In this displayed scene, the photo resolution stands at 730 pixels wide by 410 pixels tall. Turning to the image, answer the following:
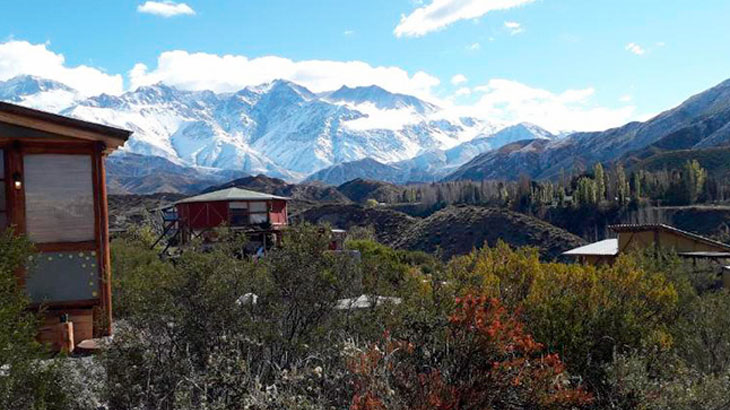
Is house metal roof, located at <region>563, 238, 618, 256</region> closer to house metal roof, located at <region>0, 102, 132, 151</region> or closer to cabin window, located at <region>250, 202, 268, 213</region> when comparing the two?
cabin window, located at <region>250, 202, 268, 213</region>

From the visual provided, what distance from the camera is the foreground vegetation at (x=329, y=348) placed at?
459 cm

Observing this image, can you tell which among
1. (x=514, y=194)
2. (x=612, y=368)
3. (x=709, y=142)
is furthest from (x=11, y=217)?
(x=709, y=142)

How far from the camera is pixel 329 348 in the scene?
5.55 m

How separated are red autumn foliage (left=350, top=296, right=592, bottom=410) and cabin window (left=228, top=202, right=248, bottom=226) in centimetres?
2390

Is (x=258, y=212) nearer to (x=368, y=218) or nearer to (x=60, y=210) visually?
(x=60, y=210)

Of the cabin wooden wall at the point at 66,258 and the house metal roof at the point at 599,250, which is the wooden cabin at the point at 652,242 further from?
the cabin wooden wall at the point at 66,258

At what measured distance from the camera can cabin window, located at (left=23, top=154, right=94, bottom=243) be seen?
902cm

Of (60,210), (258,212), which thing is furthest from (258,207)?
(60,210)

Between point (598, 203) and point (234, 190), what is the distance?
4707cm

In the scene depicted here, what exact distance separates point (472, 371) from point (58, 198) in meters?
6.81

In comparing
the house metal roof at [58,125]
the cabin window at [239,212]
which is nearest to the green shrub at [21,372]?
the house metal roof at [58,125]

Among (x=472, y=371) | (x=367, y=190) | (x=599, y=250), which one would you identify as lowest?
(x=599, y=250)

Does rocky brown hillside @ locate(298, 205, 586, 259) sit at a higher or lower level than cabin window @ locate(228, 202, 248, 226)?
lower

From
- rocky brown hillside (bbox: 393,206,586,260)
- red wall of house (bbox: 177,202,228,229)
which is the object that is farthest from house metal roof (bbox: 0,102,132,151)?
rocky brown hillside (bbox: 393,206,586,260)
